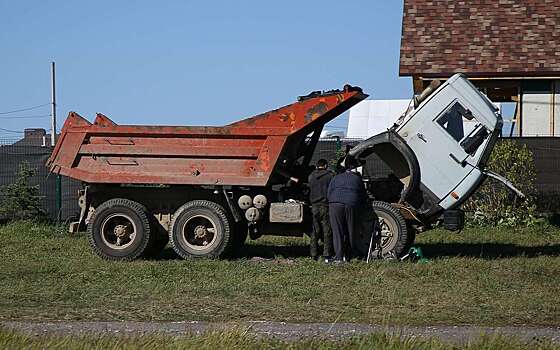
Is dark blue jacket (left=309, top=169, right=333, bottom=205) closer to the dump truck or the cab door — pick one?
the dump truck

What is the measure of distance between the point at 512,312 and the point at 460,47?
18576 mm

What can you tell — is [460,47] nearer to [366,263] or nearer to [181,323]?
[366,263]

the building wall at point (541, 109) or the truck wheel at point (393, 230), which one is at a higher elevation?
the building wall at point (541, 109)

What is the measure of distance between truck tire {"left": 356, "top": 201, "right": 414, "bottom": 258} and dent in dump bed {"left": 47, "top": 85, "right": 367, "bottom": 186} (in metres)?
1.80

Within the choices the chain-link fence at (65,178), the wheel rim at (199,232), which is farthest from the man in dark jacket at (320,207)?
the chain-link fence at (65,178)

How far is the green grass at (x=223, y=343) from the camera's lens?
9.19m

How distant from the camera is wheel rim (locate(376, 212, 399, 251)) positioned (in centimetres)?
1814

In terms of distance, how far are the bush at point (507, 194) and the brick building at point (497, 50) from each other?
4125 millimetres

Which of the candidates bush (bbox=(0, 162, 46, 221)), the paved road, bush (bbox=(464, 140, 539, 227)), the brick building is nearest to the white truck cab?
the paved road

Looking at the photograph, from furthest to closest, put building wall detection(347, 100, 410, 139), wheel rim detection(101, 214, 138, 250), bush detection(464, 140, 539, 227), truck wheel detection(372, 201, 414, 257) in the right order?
building wall detection(347, 100, 410, 139), bush detection(464, 140, 539, 227), wheel rim detection(101, 214, 138, 250), truck wheel detection(372, 201, 414, 257)

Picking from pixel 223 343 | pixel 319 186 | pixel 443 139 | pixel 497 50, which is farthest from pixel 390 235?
pixel 497 50

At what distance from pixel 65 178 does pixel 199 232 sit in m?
8.53

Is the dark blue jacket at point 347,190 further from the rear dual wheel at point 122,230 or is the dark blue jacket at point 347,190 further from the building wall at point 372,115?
the building wall at point 372,115

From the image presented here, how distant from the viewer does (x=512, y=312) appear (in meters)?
13.2
